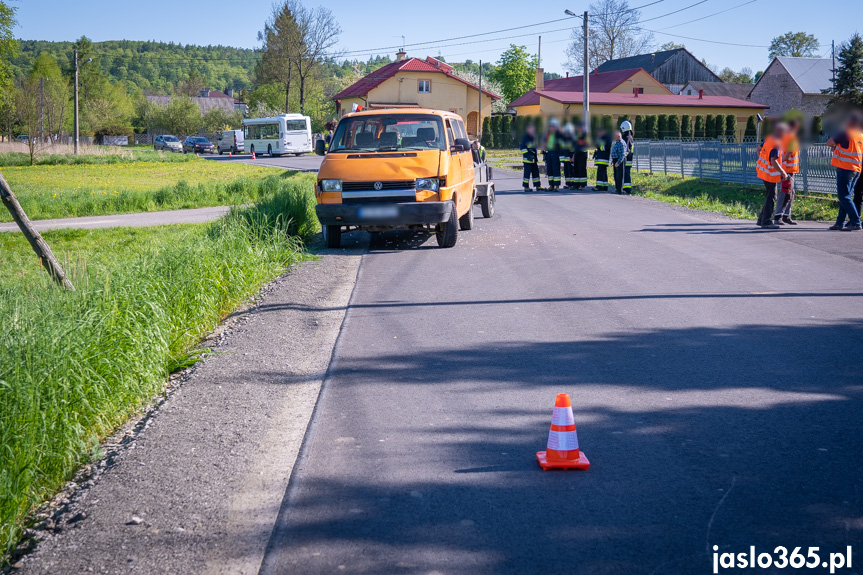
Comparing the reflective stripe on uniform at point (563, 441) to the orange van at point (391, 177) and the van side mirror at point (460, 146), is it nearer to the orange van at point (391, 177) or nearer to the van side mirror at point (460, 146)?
the orange van at point (391, 177)

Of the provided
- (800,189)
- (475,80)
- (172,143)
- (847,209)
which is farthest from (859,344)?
(475,80)

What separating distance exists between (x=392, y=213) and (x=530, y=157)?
13.1 meters

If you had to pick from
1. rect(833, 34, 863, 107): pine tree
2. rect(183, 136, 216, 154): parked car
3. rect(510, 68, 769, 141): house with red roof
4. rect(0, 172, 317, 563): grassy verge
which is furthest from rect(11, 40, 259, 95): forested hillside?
rect(0, 172, 317, 563): grassy verge

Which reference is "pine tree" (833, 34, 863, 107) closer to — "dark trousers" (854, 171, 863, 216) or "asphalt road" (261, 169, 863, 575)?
"dark trousers" (854, 171, 863, 216)

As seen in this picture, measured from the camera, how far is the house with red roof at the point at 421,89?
71.1 metres

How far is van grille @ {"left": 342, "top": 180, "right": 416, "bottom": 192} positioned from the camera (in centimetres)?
1174

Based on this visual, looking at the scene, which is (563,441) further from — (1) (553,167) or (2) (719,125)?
(2) (719,125)

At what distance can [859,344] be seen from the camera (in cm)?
654

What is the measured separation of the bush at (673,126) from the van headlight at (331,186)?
174ft

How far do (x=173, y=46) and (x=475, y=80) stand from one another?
11232cm

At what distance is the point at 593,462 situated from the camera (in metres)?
4.31

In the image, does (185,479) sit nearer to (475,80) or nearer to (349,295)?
(349,295)

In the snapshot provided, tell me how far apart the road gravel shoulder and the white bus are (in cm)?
5660

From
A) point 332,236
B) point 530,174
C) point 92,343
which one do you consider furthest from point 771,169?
point 92,343
